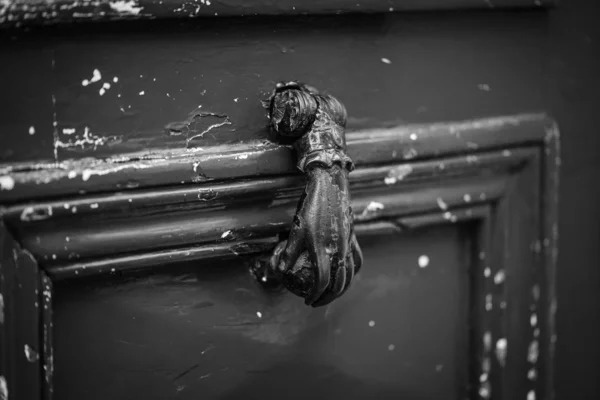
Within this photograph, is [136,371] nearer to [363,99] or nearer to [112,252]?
[112,252]

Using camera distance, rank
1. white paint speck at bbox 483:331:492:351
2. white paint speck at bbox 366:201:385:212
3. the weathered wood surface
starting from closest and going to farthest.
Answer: the weathered wood surface
white paint speck at bbox 366:201:385:212
white paint speck at bbox 483:331:492:351

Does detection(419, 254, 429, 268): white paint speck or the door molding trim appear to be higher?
the door molding trim

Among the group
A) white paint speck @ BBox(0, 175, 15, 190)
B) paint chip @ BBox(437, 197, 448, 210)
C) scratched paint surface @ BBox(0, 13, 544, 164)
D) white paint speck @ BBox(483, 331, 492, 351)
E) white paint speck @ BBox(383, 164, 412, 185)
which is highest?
scratched paint surface @ BBox(0, 13, 544, 164)

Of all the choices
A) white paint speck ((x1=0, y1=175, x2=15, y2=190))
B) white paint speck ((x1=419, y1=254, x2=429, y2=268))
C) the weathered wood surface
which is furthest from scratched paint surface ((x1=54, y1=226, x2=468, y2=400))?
the weathered wood surface

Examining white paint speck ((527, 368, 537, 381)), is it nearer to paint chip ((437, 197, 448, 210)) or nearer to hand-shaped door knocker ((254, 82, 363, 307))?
paint chip ((437, 197, 448, 210))

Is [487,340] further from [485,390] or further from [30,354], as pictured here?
[30,354]

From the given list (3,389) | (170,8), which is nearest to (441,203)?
(170,8)

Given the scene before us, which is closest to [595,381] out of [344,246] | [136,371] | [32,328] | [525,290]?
[525,290]
